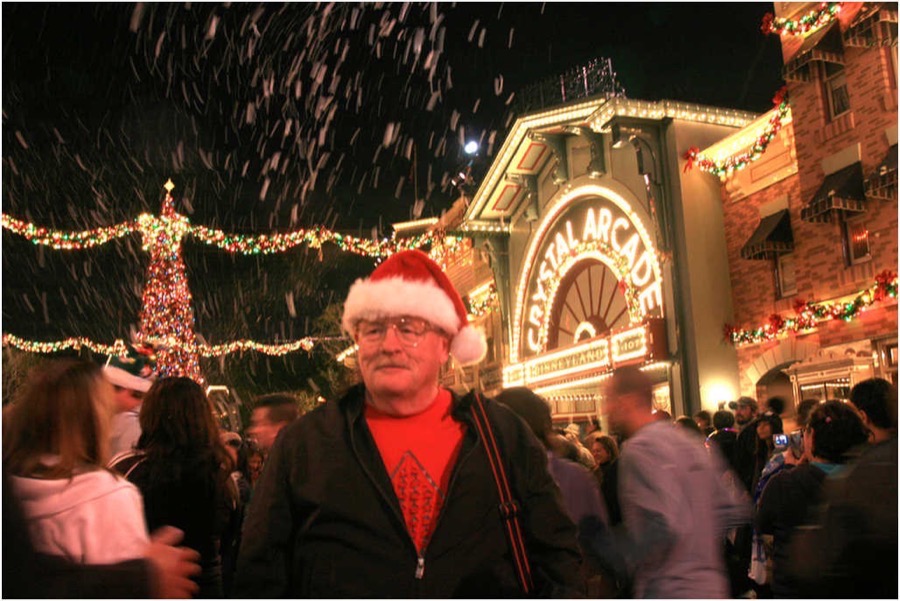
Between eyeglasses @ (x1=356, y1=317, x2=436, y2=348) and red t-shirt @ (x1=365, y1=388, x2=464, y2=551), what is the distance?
27cm

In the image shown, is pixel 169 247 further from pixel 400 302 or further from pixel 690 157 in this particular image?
pixel 400 302

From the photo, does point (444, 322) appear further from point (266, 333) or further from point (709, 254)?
point (266, 333)

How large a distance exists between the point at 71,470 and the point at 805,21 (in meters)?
13.6

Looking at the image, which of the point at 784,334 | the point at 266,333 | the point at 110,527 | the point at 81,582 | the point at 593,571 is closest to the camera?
the point at 81,582

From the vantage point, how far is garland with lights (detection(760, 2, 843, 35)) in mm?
12055

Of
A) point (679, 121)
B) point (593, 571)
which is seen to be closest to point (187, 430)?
point (593, 571)

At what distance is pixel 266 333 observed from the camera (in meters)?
36.9

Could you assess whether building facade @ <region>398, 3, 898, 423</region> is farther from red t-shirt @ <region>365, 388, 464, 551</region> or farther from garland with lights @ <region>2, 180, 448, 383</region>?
red t-shirt @ <region>365, 388, 464, 551</region>

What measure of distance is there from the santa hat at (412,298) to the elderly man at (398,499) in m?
0.01

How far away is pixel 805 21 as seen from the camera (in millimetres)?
12445

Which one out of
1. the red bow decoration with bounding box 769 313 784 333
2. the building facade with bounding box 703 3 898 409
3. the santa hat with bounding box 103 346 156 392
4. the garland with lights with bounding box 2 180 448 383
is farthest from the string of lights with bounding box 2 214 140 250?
the red bow decoration with bounding box 769 313 784 333

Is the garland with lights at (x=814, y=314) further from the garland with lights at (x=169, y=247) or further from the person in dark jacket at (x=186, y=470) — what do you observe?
the garland with lights at (x=169, y=247)

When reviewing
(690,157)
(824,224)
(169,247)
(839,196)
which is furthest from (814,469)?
(169,247)

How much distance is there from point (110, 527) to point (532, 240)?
18.6 m
